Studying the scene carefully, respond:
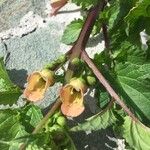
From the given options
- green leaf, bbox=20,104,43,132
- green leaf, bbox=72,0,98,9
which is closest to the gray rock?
green leaf, bbox=72,0,98,9

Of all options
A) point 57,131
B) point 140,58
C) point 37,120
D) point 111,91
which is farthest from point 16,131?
point 140,58

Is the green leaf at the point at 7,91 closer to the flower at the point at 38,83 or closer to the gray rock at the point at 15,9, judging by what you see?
the flower at the point at 38,83

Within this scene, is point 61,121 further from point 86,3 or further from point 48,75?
point 86,3

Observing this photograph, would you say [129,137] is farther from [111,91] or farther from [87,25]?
[87,25]

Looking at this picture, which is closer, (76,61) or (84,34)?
(76,61)

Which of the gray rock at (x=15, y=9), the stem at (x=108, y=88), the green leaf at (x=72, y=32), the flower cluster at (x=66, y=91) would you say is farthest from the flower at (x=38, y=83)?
the gray rock at (x=15, y=9)

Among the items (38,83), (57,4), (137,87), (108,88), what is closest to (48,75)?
(38,83)
